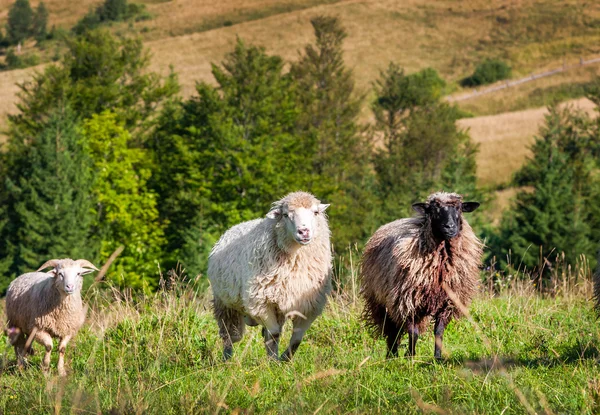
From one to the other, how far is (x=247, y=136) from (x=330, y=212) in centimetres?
640

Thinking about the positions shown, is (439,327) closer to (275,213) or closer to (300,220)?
(300,220)

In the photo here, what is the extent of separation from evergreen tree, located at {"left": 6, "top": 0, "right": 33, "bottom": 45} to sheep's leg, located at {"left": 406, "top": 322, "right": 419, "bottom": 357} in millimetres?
111782

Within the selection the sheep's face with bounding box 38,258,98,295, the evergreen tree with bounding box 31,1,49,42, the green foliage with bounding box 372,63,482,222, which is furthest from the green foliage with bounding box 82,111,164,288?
the evergreen tree with bounding box 31,1,49,42

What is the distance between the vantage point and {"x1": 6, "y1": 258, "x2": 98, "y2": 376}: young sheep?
8594mm

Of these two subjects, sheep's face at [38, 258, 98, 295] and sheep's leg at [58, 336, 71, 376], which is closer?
sheep's leg at [58, 336, 71, 376]

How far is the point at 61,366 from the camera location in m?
7.85

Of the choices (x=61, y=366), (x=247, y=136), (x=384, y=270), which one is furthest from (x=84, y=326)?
(x=247, y=136)

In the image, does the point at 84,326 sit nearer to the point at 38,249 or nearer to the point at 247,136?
the point at 38,249

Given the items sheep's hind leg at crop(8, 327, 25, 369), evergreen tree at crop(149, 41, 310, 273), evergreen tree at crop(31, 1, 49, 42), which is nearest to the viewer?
sheep's hind leg at crop(8, 327, 25, 369)

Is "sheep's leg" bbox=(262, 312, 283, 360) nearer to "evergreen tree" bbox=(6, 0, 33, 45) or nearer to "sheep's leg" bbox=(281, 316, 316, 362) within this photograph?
"sheep's leg" bbox=(281, 316, 316, 362)

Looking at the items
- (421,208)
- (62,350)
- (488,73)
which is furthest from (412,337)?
(488,73)

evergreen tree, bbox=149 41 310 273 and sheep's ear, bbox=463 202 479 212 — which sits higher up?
sheep's ear, bbox=463 202 479 212

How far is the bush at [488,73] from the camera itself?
9693 centimetres

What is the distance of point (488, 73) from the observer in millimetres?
96875
